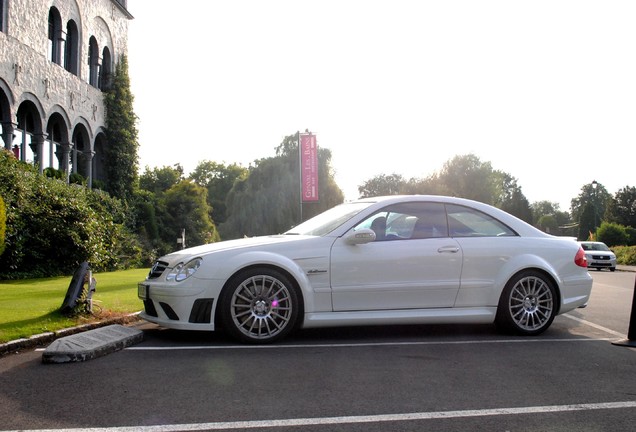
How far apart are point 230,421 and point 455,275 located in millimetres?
3741

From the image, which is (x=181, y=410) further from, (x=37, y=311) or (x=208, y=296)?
(x=37, y=311)

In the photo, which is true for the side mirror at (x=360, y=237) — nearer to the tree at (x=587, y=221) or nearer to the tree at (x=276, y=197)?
the tree at (x=276, y=197)

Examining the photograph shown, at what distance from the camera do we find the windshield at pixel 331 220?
6975 mm

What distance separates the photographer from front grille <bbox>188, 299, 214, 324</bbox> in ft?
20.3

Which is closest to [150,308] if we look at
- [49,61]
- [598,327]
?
[598,327]

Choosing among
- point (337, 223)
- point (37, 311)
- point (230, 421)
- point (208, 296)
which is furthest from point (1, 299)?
point (230, 421)

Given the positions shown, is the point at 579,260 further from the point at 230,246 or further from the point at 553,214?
the point at 553,214

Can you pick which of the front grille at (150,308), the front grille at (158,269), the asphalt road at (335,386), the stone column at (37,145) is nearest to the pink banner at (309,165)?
the stone column at (37,145)

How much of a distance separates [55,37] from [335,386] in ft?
75.0

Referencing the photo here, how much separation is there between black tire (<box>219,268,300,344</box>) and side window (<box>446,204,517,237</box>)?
216 centimetres

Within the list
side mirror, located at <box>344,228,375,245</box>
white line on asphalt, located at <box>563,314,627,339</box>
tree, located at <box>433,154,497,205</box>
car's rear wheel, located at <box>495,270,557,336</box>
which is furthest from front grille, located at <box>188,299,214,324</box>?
tree, located at <box>433,154,497,205</box>

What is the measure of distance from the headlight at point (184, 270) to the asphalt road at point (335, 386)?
27.7 inches

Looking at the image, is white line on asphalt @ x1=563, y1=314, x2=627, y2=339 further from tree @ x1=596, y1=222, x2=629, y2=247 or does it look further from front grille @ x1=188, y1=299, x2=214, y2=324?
tree @ x1=596, y1=222, x2=629, y2=247

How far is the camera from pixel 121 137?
28.1 metres
